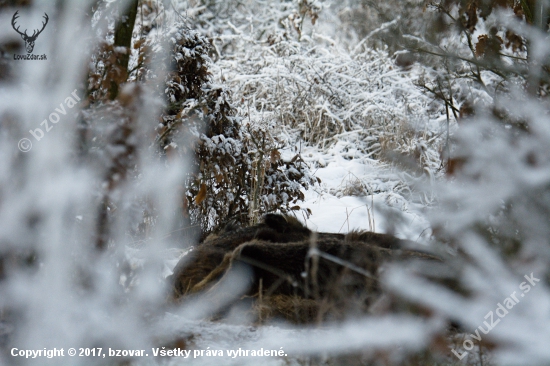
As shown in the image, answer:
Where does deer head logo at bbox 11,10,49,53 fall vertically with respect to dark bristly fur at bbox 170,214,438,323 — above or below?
above

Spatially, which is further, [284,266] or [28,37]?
[284,266]

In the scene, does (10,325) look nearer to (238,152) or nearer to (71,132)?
(71,132)

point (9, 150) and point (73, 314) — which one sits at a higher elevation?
point (9, 150)

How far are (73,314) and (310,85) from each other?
7.09m

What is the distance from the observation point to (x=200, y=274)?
2.23m

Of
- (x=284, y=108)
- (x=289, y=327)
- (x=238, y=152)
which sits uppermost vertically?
(x=284, y=108)

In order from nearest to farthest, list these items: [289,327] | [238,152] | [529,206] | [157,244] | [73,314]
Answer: [529,206]
[73,314]
[157,244]
[289,327]
[238,152]

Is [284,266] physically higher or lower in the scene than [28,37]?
lower

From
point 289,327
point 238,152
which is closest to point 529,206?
point 289,327

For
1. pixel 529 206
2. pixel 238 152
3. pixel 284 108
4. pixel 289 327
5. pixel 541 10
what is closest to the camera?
pixel 529 206

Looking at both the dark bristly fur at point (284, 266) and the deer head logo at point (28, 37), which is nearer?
the deer head logo at point (28, 37)

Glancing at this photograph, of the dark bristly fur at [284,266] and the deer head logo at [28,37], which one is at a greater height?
the deer head logo at [28,37]

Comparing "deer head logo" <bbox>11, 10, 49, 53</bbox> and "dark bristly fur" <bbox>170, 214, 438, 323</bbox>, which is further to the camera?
"dark bristly fur" <bbox>170, 214, 438, 323</bbox>

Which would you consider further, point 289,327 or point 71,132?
point 289,327
